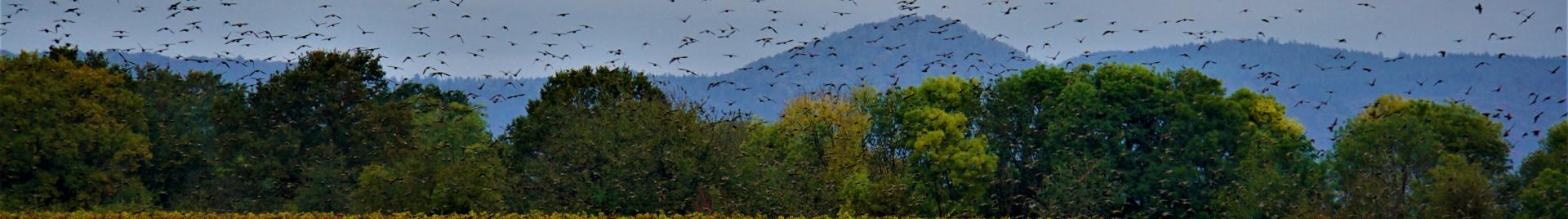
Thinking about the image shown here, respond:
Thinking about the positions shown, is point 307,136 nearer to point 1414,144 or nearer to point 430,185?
point 430,185

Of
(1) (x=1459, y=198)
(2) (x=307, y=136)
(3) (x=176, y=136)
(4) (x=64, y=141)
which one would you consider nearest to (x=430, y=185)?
(2) (x=307, y=136)

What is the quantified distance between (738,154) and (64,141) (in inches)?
1054

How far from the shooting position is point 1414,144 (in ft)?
212

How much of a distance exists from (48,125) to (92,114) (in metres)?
1.69

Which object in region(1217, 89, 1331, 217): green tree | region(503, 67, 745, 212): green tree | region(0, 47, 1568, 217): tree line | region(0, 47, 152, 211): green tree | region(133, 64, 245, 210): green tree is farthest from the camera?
region(133, 64, 245, 210): green tree

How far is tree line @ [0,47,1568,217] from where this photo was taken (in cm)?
5450

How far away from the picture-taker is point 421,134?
70.5m

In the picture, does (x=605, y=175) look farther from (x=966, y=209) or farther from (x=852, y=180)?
(x=966, y=209)

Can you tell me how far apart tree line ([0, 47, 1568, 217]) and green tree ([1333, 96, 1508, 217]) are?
13 centimetres

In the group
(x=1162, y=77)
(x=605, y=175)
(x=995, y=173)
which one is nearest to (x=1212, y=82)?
(x=1162, y=77)

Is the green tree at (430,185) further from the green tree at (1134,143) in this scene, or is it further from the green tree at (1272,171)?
the green tree at (1272,171)

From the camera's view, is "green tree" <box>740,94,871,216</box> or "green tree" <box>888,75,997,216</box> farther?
"green tree" <box>888,75,997,216</box>

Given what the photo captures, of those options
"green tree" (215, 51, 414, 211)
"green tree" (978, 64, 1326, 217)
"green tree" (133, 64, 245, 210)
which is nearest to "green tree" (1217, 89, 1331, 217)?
"green tree" (978, 64, 1326, 217)

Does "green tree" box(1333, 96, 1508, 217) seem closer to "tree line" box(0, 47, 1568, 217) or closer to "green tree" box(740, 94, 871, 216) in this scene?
"tree line" box(0, 47, 1568, 217)
